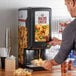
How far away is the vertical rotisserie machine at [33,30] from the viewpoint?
2785 millimetres

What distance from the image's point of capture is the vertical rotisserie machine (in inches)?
110

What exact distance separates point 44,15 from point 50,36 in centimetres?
19

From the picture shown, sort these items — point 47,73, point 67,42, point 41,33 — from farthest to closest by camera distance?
point 41,33 → point 47,73 → point 67,42

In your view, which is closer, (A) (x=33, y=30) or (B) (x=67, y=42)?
(B) (x=67, y=42)

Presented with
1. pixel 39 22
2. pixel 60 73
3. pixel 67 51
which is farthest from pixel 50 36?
pixel 67 51

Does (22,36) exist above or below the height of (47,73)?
above

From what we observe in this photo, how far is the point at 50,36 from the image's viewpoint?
2.84m

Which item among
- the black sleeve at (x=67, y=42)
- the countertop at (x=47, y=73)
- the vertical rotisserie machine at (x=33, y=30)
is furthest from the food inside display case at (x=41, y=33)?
the black sleeve at (x=67, y=42)

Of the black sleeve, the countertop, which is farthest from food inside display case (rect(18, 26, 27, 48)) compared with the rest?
the black sleeve

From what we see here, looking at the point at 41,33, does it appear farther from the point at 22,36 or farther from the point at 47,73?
the point at 47,73

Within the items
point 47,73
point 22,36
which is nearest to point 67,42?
point 47,73

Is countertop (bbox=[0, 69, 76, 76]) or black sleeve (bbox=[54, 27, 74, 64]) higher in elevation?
black sleeve (bbox=[54, 27, 74, 64])

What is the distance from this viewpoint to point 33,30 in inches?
110

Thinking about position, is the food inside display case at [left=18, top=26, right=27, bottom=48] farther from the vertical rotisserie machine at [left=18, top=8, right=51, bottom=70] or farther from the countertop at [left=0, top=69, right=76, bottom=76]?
the countertop at [left=0, top=69, right=76, bottom=76]
